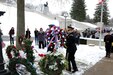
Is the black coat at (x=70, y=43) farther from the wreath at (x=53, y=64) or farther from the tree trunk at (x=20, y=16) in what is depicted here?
the tree trunk at (x=20, y=16)

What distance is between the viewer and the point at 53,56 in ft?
26.9

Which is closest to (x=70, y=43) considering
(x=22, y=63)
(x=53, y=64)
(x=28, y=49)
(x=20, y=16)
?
(x=28, y=49)

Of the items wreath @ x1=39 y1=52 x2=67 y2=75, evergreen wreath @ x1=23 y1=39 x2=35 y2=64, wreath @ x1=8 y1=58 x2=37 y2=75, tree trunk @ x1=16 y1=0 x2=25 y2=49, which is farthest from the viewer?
tree trunk @ x1=16 y1=0 x2=25 y2=49

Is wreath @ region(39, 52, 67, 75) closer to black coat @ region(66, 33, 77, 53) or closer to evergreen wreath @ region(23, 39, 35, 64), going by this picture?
evergreen wreath @ region(23, 39, 35, 64)

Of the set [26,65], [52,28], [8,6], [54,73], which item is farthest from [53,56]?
[8,6]

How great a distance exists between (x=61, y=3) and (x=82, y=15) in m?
56.7

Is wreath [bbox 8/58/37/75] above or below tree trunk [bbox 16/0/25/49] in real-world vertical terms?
below

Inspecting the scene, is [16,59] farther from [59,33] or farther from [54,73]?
[59,33]

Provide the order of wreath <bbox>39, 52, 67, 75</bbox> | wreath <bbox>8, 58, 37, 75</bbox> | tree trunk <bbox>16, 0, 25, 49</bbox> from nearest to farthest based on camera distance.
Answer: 1. wreath <bbox>8, 58, 37, 75</bbox>
2. wreath <bbox>39, 52, 67, 75</bbox>
3. tree trunk <bbox>16, 0, 25, 49</bbox>

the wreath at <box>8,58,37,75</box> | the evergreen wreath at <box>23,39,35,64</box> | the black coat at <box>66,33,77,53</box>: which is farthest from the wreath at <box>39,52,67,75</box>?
the black coat at <box>66,33,77,53</box>

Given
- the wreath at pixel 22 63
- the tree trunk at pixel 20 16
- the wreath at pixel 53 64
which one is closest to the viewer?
the wreath at pixel 22 63

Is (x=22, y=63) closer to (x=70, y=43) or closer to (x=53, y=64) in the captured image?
(x=53, y=64)

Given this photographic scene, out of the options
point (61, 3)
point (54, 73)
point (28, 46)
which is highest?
point (61, 3)

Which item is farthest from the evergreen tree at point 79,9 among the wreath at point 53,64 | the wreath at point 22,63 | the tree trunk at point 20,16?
the wreath at point 22,63
